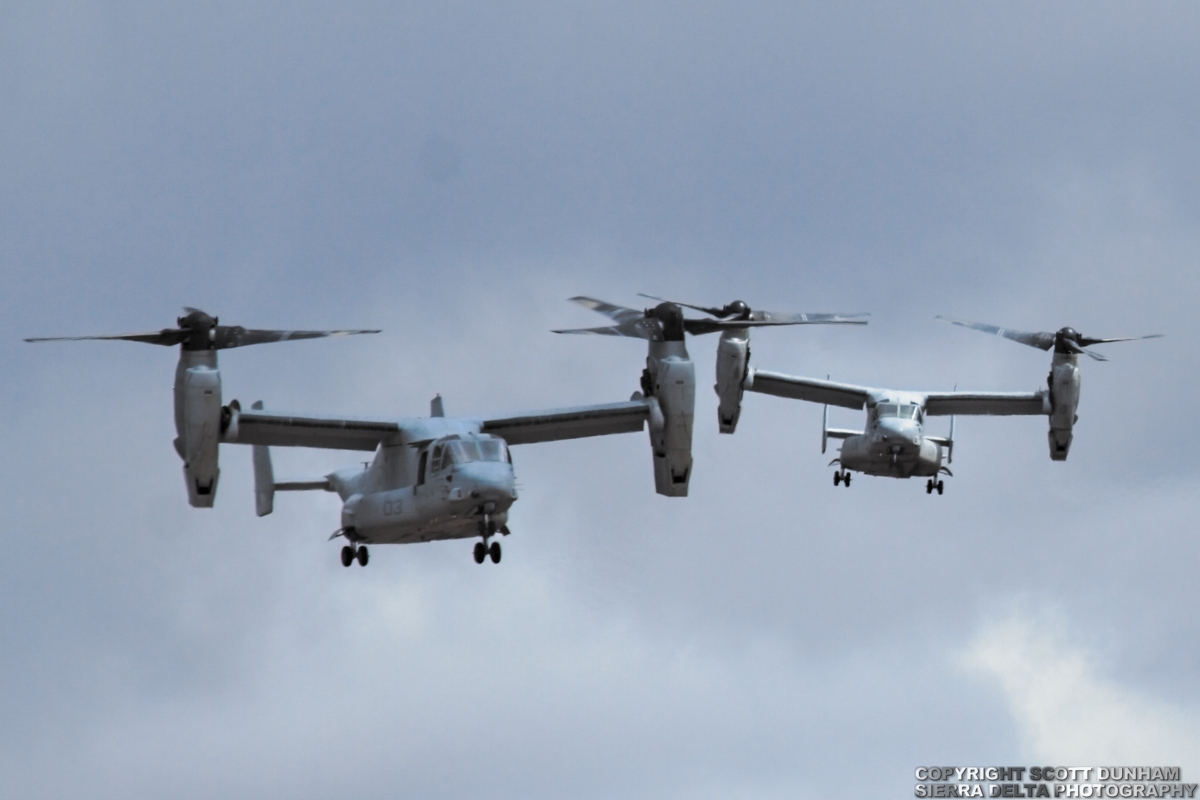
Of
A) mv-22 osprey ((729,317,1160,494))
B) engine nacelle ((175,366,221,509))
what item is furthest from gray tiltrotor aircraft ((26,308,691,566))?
→ mv-22 osprey ((729,317,1160,494))

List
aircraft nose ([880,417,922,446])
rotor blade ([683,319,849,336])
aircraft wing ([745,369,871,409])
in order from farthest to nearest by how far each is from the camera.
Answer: aircraft wing ([745,369,871,409]) < aircraft nose ([880,417,922,446]) < rotor blade ([683,319,849,336])

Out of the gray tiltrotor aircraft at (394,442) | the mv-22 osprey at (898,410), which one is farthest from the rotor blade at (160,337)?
the mv-22 osprey at (898,410)

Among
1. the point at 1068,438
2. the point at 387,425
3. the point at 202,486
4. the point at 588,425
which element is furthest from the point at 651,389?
the point at 1068,438

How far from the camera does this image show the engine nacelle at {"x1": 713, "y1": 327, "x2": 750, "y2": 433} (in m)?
65.2

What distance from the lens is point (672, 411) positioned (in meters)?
57.9

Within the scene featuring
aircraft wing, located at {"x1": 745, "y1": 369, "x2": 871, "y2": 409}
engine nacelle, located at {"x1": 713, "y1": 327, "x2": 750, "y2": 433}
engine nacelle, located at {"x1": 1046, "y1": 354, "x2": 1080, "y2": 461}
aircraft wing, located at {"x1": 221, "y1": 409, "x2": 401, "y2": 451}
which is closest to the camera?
aircraft wing, located at {"x1": 221, "y1": 409, "x2": 401, "y2": 451}

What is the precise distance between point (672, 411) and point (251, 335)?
9961 millimetres

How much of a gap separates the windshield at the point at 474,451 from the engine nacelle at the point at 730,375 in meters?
11.0

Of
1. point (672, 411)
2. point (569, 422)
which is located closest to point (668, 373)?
point (672, 411)

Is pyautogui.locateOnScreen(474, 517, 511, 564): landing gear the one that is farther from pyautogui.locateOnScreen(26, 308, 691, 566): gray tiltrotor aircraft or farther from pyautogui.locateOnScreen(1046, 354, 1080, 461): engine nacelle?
pyautogui.locateOnScreen(1046, 354, 1080, 461): engine nacelle

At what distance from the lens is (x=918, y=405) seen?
77.4 m

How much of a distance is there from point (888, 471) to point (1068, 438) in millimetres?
7950

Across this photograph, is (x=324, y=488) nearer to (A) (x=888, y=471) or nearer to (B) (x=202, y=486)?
(B) (x=202, y=486)

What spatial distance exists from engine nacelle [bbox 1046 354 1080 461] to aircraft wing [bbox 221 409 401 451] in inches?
855
